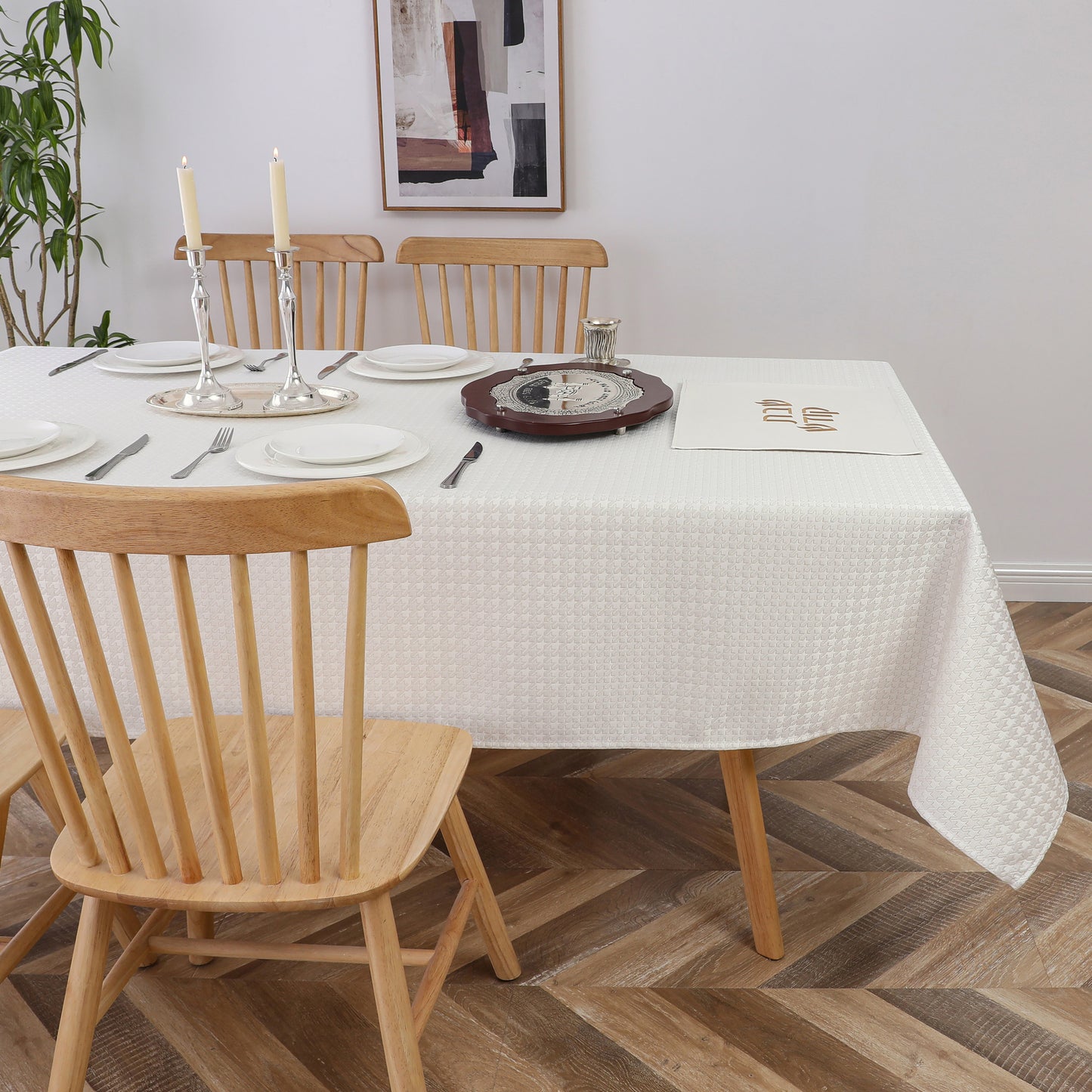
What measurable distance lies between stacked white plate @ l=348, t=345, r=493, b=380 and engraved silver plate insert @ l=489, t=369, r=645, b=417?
0.16m

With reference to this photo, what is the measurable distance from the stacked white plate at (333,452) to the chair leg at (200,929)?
0.61 m

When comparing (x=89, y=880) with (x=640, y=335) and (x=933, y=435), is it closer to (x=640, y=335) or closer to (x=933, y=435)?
(x=640, y=335)

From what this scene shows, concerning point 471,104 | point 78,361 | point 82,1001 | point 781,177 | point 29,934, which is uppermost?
point 471,104

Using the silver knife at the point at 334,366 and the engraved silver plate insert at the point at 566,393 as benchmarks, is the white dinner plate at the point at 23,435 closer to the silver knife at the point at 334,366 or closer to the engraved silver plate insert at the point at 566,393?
the silver knife at the point at 334,366

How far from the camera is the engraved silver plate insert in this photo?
144cm

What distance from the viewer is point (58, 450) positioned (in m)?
1.31

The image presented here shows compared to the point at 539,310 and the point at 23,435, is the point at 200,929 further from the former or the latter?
the point at 539,310

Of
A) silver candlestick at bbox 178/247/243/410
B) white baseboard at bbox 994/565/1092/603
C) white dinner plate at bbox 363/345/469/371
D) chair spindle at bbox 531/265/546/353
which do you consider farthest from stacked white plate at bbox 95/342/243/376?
white baseboard at bbox 994/565/1092/603

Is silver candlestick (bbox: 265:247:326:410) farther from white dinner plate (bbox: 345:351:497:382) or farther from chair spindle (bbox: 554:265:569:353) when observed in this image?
chair spindle (bbox: 554:265:569:353)

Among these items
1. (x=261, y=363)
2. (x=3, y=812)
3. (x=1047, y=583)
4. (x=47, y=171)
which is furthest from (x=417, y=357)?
Result: (x=1047, y=583)

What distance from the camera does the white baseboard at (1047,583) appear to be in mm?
2705

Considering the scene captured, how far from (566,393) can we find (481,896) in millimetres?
702

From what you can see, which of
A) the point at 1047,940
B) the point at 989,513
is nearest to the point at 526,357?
the point at 1047,940

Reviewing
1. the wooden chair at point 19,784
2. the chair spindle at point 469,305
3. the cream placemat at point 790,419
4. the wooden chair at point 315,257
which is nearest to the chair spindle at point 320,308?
the wooden chair at point 315,257
